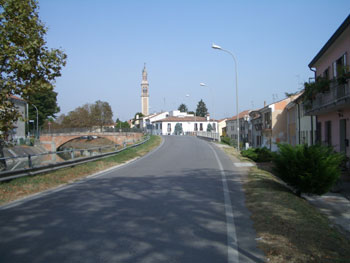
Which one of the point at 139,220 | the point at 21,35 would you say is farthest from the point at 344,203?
the point at 21,35

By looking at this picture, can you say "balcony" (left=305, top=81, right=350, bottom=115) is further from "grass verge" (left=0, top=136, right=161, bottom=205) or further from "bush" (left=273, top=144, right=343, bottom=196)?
"grass verge" (left=0, top=136, right=161, bottom=205)

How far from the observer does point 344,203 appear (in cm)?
1162

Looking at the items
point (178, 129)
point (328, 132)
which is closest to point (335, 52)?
point (328, 132)

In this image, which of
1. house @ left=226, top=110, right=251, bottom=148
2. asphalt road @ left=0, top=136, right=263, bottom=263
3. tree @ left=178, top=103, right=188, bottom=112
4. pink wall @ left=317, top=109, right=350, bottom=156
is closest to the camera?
asphalt road @ left=0, top=136, right=263, bottom=263

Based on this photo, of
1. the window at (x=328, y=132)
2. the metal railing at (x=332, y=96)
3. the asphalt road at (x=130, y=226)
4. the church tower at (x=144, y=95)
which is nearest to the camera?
the asphalt road at (x=130, y=226)

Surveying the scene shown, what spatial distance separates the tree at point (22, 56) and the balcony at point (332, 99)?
12.1 metres

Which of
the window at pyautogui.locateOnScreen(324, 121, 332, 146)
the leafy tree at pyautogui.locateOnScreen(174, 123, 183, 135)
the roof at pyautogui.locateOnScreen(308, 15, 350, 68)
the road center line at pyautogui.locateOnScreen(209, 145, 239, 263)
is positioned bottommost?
the road center line at pyautogui.locateOnScreen(209, 145, 239, 263)

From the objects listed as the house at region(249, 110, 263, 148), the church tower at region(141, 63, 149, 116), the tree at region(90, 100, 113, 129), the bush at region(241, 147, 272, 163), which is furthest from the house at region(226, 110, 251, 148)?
the church tower at region(141, 63, 149, 116)

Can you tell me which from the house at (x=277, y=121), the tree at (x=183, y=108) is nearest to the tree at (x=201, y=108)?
the tree at (x=183, y=108)

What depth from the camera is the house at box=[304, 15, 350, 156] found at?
16.5 m

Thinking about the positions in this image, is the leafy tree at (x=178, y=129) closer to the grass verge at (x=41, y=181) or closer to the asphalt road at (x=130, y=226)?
the grass verge at (x=41, y=181)

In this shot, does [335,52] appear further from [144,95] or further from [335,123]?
[144,95]

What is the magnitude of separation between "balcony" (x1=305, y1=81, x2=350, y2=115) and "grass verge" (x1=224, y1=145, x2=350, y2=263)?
31.5 feet

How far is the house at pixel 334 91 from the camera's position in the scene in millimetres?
16497
